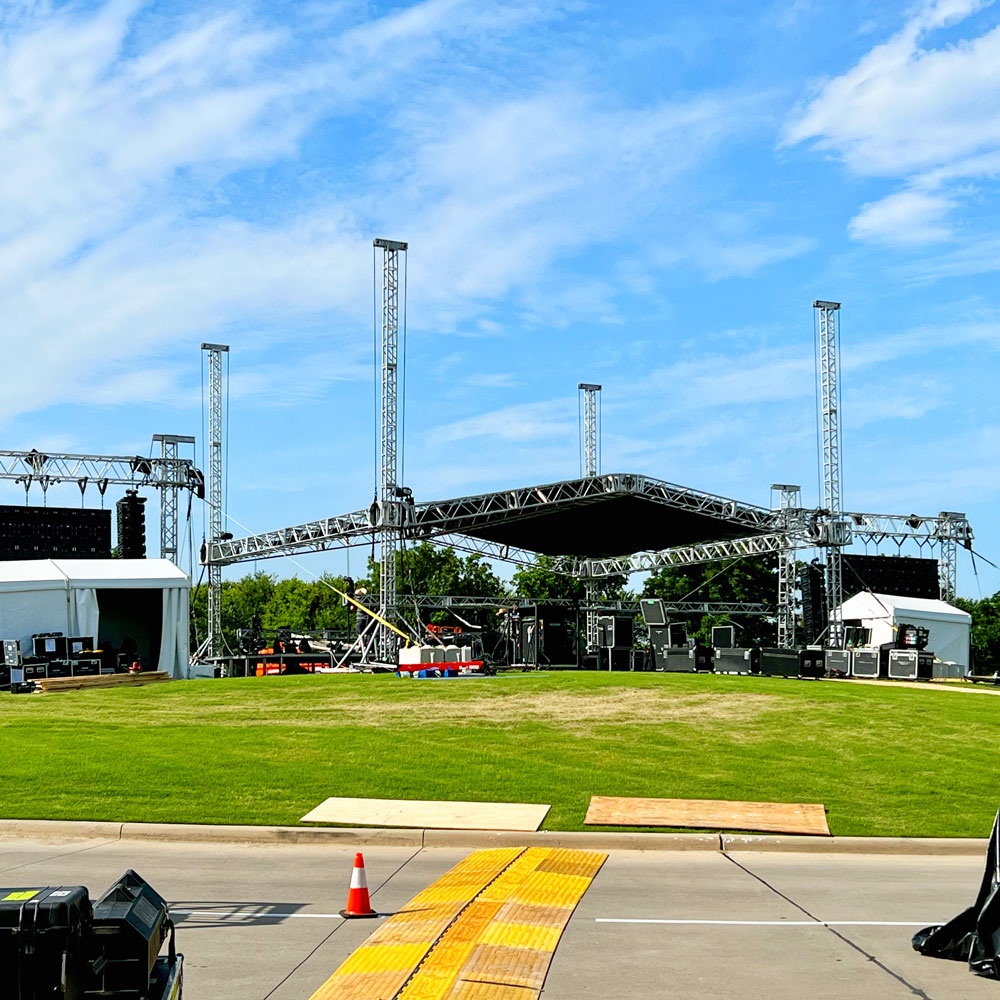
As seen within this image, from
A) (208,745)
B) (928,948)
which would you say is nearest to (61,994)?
(928,948)

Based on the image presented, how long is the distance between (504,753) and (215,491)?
4303 cm

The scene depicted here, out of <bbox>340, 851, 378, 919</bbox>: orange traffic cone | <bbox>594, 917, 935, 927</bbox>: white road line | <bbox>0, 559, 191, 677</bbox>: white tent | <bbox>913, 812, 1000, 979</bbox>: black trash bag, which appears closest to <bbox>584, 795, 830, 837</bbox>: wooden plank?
<bbox>594, 917, 935, 927</bbox>: white road line

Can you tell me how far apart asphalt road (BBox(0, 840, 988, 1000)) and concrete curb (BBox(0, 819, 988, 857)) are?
23cm

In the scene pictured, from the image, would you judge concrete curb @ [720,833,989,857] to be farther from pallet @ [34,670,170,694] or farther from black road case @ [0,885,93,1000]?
pallet @ [34,670,170,694]

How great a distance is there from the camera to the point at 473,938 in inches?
A: 321

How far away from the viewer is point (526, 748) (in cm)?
1838

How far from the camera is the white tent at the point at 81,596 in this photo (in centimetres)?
3562

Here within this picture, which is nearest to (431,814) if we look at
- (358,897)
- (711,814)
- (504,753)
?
(711,814)

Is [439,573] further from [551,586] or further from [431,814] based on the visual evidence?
[431,814]

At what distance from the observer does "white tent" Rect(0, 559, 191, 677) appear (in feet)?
117

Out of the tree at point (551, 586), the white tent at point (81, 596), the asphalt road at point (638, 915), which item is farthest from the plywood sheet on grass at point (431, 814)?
the tree at point (551, 586)

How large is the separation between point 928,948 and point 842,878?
10.9ft

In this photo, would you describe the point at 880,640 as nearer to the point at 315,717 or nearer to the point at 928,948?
the point at 315,717

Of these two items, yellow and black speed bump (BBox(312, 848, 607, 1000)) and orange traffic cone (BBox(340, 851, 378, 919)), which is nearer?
yellow and black speed bump (BBox(312, 848, 607, 1000))
